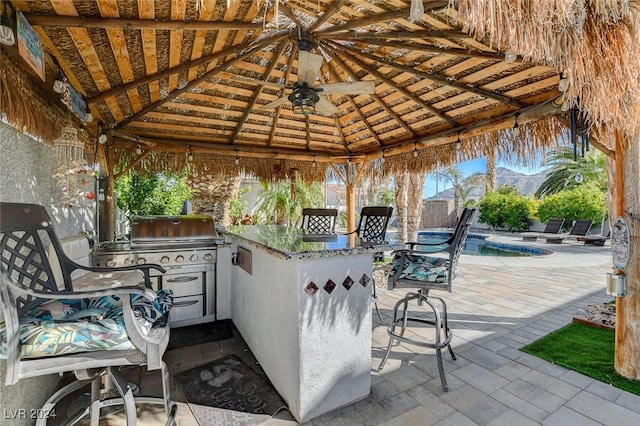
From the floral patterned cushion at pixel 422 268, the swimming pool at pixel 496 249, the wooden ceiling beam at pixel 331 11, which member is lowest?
the swimming pool at pixel 496 249

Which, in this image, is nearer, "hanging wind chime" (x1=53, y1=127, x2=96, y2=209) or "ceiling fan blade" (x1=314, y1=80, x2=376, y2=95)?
"hanging wind chime" (x1=53, y1=127, x2=96, y2=209)

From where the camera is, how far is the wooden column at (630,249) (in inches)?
101

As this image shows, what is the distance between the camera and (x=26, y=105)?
1.96 metres

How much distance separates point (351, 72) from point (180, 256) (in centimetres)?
308

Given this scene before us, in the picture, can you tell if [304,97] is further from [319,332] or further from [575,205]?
[575,205]

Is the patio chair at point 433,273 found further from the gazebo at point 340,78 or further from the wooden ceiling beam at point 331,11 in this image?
the wooden ceiling beam at point 331,11

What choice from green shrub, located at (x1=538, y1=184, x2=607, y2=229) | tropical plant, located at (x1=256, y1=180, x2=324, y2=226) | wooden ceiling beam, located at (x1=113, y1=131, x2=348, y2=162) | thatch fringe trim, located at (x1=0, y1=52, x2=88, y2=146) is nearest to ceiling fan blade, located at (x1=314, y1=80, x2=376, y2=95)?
thatch fringe trim, located at (x1=0, y1=52, x2=88, y2=146)

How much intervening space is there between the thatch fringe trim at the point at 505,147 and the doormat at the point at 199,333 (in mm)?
4299

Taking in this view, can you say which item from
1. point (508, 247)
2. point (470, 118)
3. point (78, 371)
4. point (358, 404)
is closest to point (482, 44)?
point (470, 118)

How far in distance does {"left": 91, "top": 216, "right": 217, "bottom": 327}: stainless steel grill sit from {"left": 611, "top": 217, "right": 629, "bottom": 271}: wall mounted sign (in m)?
4.05

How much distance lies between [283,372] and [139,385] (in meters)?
1.23

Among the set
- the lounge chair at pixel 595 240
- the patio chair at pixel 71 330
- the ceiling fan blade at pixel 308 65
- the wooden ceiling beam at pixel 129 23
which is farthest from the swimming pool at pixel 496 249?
the patio chair at pixel 71 330

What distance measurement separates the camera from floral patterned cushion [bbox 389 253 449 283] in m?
2.65

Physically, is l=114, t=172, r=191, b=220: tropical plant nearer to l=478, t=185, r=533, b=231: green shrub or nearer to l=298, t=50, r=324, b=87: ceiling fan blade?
l=298, t=50, r=324, b=87: ceiling fan blade
